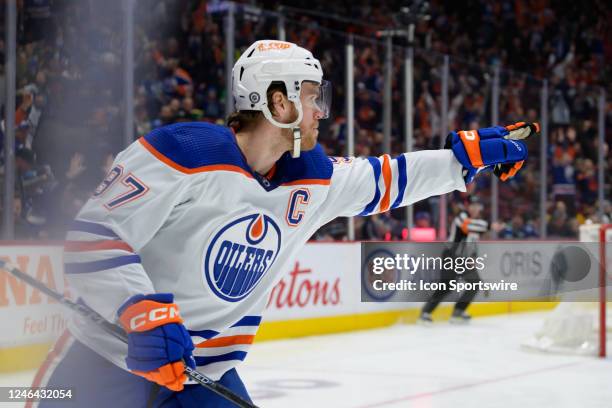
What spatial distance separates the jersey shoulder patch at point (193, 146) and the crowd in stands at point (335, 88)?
330cm

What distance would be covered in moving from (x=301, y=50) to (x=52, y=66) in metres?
3.35

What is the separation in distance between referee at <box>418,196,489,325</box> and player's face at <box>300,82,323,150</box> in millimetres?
5691

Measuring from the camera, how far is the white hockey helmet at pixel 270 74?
193cm

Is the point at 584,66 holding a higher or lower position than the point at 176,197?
higher

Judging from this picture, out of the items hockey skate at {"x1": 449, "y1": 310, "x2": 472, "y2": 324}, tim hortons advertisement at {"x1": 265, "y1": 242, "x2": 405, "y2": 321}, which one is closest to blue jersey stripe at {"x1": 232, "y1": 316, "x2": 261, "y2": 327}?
tim hortons advertisement at {"x1": 265, "y1": 242, "x2": 405, "y2": 321}

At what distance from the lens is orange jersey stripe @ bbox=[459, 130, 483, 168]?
209 centimetres

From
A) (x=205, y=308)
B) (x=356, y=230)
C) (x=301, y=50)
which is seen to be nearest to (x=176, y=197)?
(x=205, y=308)

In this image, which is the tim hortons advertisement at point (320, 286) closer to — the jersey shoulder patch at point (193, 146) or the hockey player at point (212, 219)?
the hockey player at point (212, 219)

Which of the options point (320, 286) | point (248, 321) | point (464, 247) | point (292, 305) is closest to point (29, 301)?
point (292, 305)

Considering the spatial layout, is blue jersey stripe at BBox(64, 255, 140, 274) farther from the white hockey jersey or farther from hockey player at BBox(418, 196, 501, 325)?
hockey player at BBox(418, 196, 501, 325)

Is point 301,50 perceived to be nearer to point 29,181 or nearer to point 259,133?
point 259,133

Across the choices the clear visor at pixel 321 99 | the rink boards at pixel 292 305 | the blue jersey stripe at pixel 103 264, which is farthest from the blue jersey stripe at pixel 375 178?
the rink boards at pixel 292 305

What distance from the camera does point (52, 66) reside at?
506 centimetres

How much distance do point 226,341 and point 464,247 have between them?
5.94 meters
